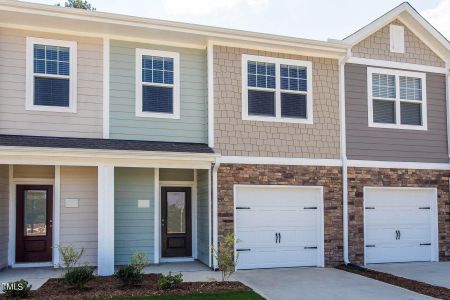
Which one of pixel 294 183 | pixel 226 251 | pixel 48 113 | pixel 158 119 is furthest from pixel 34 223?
pixel 294 183

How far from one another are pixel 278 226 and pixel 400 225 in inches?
151

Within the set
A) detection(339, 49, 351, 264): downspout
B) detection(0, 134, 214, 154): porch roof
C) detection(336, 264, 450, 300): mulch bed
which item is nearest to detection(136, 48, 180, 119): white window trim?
detection(0, 134, 214, 154): porch roof

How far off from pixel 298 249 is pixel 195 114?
4530 millimetres

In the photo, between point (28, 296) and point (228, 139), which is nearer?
point (28, 296)

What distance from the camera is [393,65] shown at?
561 inches

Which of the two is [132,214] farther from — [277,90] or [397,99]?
[397,99]

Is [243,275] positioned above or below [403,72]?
below

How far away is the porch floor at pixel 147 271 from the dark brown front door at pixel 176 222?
74 centimetres

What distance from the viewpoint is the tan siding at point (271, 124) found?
41.2 ft

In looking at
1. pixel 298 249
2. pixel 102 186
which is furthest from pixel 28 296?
pixel 298 249

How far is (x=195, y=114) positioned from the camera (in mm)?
12820

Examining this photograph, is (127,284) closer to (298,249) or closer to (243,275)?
(243,275)

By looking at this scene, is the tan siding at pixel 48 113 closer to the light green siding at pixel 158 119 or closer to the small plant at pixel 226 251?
the light green siding at pixel 158 119

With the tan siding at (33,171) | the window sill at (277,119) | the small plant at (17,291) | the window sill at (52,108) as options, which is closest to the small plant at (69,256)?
the small plant at (17,291)
